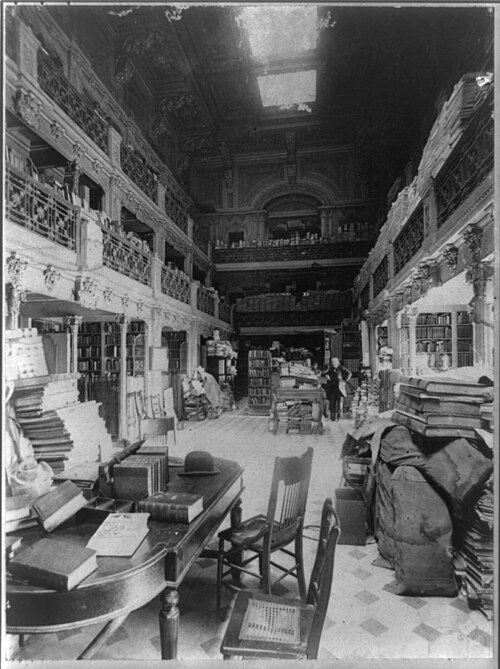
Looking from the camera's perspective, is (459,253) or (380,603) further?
(459,253)

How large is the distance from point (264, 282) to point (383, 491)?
13197 millimetres

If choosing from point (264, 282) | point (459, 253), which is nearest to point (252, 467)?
point (459, 253)

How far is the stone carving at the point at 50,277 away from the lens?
177 inches

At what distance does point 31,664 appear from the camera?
1.79 metres

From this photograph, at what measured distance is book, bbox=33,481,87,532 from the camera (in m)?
1.67

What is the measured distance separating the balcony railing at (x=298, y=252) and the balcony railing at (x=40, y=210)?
9848mm

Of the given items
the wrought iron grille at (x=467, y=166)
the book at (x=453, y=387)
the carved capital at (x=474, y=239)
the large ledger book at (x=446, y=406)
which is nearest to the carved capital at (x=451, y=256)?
the wrought iron grille at (x=467, y=166)

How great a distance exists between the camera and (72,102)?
6430mm

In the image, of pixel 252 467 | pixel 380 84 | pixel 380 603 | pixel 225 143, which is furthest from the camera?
pixel 225 143

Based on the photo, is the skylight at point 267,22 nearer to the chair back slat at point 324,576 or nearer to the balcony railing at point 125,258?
the chair back slat at point 324,576

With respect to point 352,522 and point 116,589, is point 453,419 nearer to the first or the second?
point 352,522

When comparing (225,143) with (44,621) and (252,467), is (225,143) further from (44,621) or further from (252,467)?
(44,621)

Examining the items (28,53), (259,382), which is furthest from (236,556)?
(259,382)

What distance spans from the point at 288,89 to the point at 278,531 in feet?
32.4
